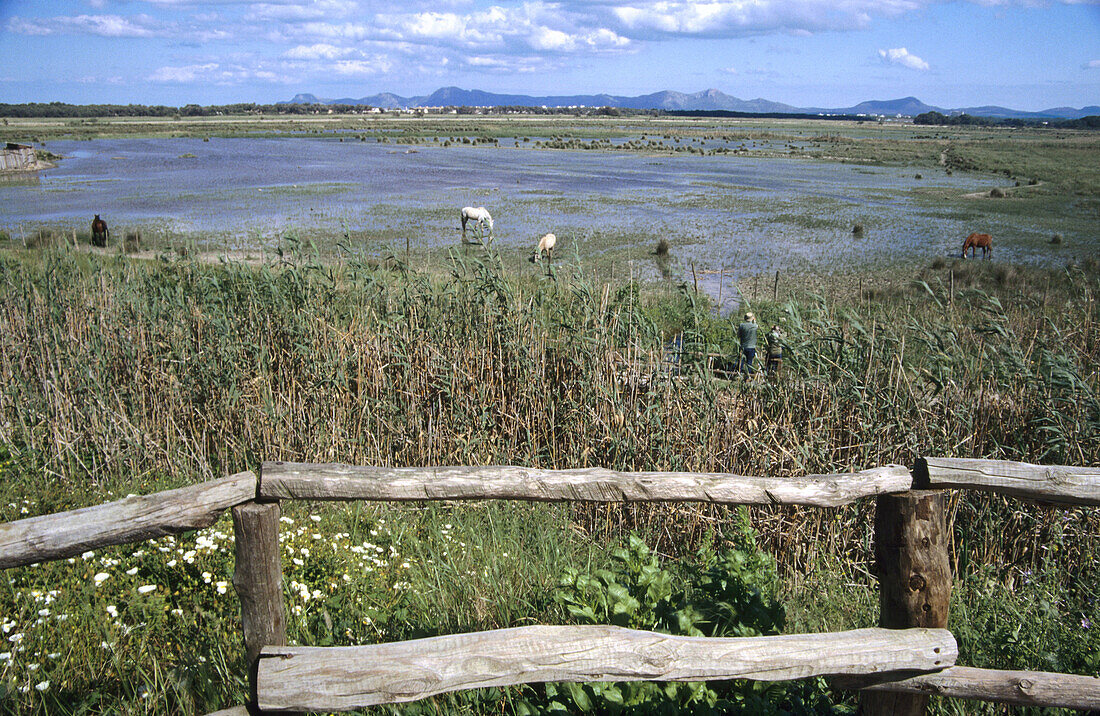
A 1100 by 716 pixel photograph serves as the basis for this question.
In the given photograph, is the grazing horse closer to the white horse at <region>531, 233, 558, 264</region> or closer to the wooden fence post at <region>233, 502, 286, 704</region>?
the white horse at <region>531, 233, 558, 264</region>

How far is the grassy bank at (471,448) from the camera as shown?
3549 mm

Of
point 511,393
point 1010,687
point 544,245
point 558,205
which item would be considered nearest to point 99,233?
point 544,245

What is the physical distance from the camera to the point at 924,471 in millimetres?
2773

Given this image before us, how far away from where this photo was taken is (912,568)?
273 centimetres

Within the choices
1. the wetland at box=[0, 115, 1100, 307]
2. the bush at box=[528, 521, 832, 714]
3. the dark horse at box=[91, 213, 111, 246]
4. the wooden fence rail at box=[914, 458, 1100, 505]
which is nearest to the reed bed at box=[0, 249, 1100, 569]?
the wetland at box=[0, 115, 1100, 307]

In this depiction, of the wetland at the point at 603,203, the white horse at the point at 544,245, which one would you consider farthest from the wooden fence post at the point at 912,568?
the white horse at the point at 544,245

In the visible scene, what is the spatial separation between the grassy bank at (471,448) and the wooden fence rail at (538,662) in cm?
46

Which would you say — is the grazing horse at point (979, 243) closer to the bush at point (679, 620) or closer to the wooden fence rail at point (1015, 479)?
the wooden fence rail at point (1015, 479)

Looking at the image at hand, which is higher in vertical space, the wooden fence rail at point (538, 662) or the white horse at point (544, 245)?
the white horse at point (544, 245)

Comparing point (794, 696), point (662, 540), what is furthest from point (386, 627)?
point (662, 540)

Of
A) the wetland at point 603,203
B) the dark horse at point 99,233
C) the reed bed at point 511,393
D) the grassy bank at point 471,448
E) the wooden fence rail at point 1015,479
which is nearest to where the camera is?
the wooden fence rail at point 1015,479

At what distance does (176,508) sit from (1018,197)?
4055 cm

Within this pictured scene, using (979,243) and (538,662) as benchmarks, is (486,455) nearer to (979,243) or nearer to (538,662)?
(538,662)

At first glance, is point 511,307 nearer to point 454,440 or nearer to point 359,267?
point 454,440
